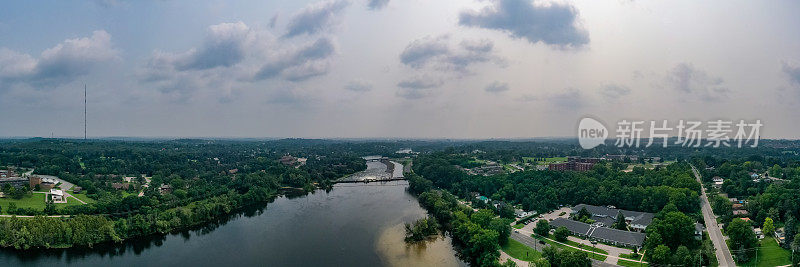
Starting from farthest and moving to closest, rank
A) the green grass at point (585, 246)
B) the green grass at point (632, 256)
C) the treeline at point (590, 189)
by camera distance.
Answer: the treeline at point (590, 189), the green grass at point (585, 246), the green grass at point (632, 256)

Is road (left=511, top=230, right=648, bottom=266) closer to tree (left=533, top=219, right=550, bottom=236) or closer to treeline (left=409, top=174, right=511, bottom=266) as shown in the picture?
tree (left=533, top=219, right=550, bottom=236)

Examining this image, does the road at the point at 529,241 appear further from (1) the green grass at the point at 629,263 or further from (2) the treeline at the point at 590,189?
(2) the treeline at the point at 590,189

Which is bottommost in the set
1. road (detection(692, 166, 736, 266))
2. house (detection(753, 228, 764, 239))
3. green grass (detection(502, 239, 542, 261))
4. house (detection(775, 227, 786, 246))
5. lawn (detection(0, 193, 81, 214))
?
green grass (detection(502, 239, 542, 261))

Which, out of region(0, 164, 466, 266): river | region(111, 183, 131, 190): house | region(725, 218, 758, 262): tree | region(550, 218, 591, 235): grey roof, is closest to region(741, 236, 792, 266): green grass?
region(725, 218, 758, 262): tree

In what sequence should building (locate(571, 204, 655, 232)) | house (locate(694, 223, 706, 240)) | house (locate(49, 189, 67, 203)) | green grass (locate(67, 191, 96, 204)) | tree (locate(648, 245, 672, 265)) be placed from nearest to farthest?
tree (locate(648, 245, 672, 265))
house (locate(694, 223, 706, 240))
building (locate(571, 204, 655, 232))
house (locate(49, 189, 67, 203))
green grass (locate(67, 191, 96, 204))

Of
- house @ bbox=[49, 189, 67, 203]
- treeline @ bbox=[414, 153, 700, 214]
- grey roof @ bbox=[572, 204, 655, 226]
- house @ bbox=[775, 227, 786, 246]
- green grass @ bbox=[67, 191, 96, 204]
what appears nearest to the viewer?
house @ bbox=[775, 227, 786, 246]

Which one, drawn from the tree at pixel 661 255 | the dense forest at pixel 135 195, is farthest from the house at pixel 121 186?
the tree at pixel 661 255

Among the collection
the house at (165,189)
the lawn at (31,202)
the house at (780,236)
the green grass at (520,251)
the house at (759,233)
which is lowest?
the green grass at (520,251)
